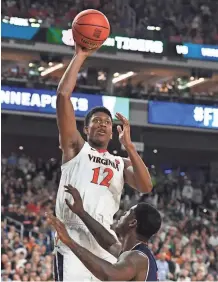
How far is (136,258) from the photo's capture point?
13.4 feet

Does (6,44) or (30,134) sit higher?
(6,44)

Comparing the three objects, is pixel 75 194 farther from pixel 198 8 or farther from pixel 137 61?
pixel 198 8

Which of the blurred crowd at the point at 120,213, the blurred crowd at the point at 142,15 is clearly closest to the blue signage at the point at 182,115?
the blurred crowd at the point at 120,213

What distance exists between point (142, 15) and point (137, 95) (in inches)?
119

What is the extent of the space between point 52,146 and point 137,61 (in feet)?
14.3

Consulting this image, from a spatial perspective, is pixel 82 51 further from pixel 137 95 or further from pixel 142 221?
pixel 137 95

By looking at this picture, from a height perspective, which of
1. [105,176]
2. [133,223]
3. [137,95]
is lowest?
[137,95]

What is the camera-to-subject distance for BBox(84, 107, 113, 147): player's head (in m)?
4.80

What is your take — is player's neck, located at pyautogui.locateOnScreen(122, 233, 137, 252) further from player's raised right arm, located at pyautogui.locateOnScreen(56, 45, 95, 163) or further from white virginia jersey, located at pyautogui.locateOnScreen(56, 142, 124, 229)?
player's raised right arm, located at pyautogui.locateOnScreen(56, 45, 95, 163)

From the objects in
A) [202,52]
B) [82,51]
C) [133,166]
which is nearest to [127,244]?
[133,166]

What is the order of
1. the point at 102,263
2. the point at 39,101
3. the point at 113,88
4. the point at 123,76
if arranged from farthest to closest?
1. the point at 123,76
2. the point at 113,88
3. the point at 39,101
4. the point at 102,263

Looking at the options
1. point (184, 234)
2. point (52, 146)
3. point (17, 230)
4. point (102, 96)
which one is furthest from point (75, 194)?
point (52, 146)

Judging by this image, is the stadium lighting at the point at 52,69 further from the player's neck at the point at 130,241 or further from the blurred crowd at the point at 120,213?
the player's neck at the point at 130,241

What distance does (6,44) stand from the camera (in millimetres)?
22641
